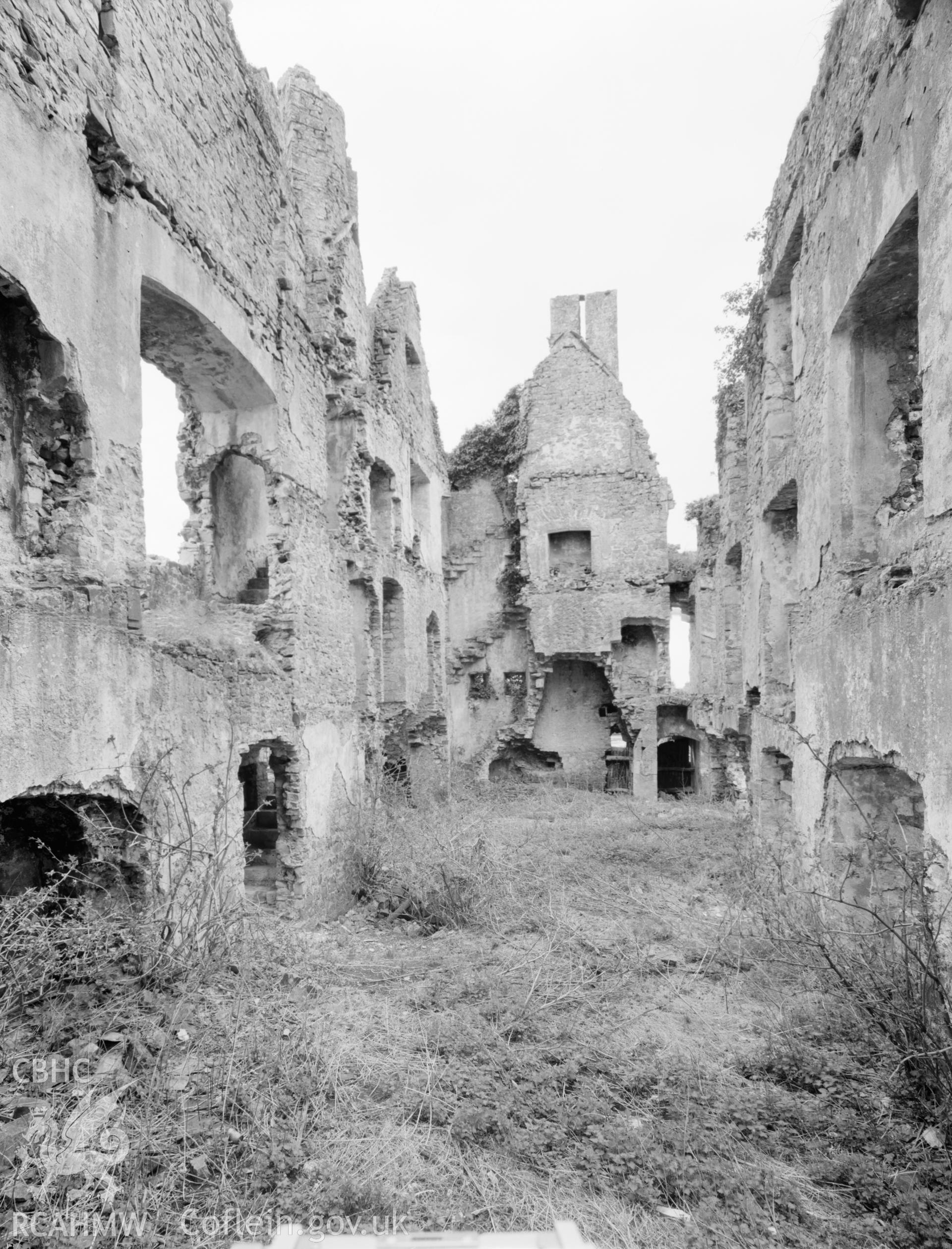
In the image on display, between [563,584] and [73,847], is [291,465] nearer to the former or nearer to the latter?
[73,847]

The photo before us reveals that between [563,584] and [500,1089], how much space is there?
13467mm

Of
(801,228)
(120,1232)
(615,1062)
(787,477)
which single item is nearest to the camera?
(120,1232)

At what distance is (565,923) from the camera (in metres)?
5.93

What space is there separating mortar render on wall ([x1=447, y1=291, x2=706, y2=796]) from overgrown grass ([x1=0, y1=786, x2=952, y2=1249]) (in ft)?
35.4

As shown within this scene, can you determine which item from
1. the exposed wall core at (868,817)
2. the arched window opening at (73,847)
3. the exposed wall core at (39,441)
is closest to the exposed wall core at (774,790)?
the exposed wall core at (868,817)

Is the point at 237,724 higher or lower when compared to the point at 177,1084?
higher

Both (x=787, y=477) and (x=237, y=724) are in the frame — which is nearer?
(x=237, y=724)

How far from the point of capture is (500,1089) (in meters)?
3.57

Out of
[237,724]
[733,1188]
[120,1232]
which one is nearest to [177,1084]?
[120,1232]

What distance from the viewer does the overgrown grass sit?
2.79 m

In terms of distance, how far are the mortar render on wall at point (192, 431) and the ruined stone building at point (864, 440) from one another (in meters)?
4.33

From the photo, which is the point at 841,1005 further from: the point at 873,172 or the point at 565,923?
the point at 873,172

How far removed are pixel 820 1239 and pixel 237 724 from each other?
5036mm

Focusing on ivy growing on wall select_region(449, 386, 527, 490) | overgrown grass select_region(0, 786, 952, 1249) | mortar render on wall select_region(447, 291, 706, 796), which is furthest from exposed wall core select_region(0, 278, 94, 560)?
ivy growing on wall select_region(449, 386, 527, 490)
